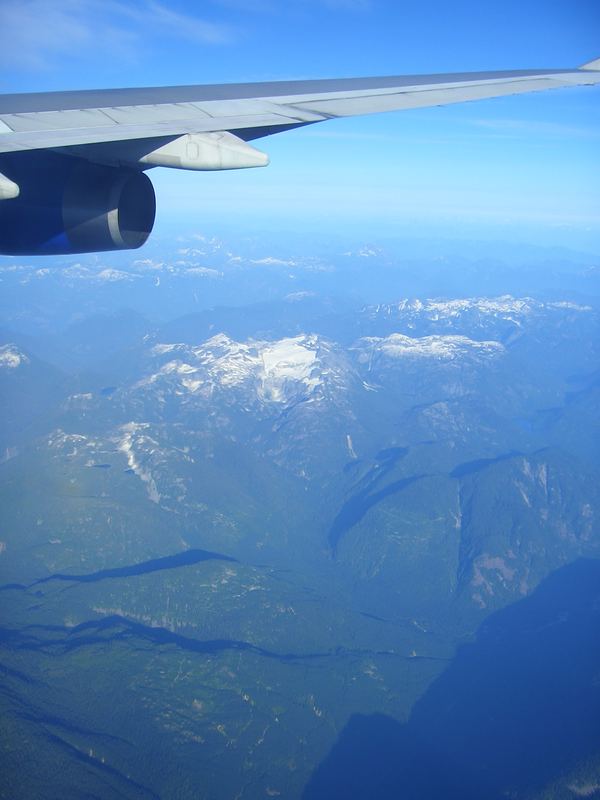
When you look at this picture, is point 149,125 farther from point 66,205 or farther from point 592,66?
point 592,66

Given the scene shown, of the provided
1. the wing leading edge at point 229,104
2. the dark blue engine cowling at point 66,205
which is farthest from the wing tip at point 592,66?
the dark blue engine cowling at point 66,205

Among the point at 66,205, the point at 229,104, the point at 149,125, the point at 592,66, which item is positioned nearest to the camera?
the point at 149,125

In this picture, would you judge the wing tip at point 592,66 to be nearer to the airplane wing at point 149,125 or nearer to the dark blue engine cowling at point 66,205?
the airplane wing at point 149,125

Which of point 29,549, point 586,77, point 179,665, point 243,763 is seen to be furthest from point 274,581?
point 586,77

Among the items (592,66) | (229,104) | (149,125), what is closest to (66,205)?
(149,125)

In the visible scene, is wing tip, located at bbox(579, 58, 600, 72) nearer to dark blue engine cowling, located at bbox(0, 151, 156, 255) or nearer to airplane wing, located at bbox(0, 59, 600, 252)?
airplane wing, located at bbox(0, 59, 600, 252)

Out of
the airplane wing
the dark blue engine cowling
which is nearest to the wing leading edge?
the airplane wing
